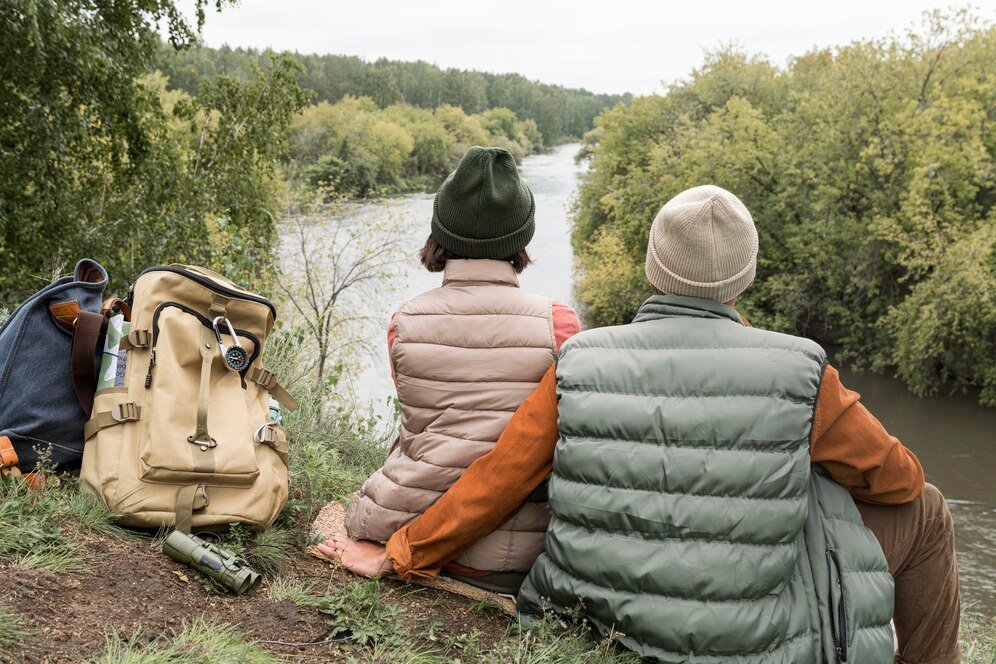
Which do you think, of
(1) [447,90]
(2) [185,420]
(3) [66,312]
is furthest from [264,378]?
(1) [447,90]

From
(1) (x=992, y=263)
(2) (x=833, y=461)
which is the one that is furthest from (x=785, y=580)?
(1) (x=992, y=263)

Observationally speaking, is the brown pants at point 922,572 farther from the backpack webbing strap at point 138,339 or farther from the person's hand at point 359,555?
the backpack webbing strap at point 138,339

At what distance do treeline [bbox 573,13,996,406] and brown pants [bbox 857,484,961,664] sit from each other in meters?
16.9

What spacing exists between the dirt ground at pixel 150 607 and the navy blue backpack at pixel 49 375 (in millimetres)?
387

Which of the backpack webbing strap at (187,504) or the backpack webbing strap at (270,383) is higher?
the backpack webbing strap at (270,383)

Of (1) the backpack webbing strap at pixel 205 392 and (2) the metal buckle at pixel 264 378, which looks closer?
(1) the backpack webbing strap at pixel 205 392

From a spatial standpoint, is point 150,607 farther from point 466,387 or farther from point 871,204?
point 871,204

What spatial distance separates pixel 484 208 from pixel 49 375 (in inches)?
52.4

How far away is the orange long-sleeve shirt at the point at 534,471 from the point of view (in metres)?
1.91

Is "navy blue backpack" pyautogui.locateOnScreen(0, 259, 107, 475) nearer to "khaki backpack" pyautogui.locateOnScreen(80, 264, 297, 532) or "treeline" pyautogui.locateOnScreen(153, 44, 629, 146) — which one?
"khaki backpack" pyautogui.locateOnScreen(80, 264, 297, 532)

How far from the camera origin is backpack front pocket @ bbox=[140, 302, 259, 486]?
91.5 inches

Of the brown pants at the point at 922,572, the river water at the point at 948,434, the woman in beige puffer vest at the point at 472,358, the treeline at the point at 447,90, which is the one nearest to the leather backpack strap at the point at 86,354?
the woman in beige puffer vest at the point at 472,358

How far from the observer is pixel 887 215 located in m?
20.7

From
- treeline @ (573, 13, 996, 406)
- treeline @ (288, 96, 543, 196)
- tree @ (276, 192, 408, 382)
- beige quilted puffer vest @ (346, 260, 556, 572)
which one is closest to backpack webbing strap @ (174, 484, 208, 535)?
beige quilted puffer vest @ (346, 260, 556, 572)
